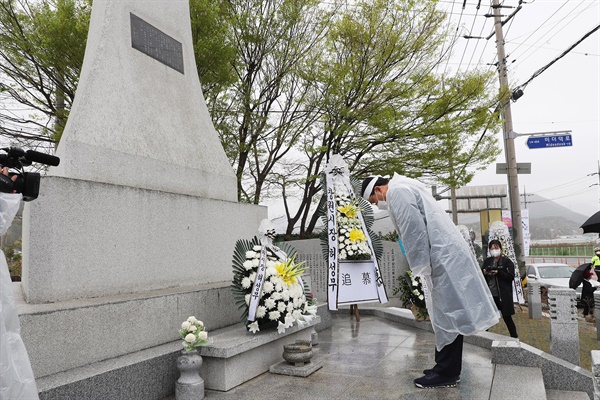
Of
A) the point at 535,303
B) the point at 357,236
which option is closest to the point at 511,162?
the point at 535,303

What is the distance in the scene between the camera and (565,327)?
18.8 ft

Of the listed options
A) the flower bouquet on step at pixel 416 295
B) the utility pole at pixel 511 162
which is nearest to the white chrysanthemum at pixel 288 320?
the flower bouquet on step at pixel 416 295

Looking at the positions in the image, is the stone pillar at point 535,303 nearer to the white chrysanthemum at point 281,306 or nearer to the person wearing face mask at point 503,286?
the person wearing face mask at point 503,286

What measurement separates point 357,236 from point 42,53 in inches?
348

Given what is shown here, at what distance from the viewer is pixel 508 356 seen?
15.0 ft

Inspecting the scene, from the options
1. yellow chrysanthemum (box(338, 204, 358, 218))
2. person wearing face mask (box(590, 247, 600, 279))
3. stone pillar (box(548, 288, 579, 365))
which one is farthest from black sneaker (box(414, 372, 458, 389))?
person wearing face mask (box(590, 247, 600, 279))

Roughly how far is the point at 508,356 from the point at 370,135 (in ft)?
27.3

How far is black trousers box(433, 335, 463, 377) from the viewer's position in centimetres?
401

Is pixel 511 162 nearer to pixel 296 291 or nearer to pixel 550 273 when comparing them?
pixel 550 273

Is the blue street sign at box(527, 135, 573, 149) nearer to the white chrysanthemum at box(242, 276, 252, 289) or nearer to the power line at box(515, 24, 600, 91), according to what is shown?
the power line at box(515, 24, 600, 91)

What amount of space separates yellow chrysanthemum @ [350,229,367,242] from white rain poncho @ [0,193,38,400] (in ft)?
20.4

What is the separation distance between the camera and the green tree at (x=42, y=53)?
10258mm

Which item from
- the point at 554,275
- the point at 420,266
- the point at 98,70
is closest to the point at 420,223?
the point at 420,266

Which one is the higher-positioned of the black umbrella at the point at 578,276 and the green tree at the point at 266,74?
the green tree at the point at 266,74
